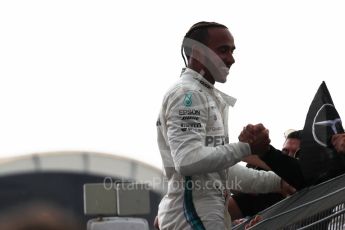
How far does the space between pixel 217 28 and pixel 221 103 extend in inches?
12.1

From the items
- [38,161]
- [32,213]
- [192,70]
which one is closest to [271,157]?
[192,70]

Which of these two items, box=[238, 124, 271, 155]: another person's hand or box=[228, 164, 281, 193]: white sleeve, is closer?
box=[238, 124, 271, 155]: another person's hand

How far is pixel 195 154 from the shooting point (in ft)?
15.2

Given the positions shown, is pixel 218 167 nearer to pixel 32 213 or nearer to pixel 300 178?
pixel 300 178

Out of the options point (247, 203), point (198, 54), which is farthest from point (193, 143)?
point (247, 203)

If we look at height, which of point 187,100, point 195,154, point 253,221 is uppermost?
point 187,100

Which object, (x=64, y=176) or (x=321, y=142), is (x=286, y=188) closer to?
(x=321, y=142)

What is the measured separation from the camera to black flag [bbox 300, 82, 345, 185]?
4.98m

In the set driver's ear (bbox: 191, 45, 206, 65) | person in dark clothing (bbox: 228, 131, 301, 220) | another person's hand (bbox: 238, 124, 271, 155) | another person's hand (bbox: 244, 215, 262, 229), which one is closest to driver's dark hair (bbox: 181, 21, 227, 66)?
driver's ear (bbox: 191, 45, 206, 65)

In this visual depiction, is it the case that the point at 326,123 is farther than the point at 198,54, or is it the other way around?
the point at 326,123

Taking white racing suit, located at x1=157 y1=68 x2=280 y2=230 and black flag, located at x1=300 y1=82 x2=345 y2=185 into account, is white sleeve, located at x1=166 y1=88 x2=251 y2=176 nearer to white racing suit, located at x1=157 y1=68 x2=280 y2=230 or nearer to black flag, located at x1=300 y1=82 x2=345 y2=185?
white racing suit, located at x1=157 y1=68 x2=280 y2=230

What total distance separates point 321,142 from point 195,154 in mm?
638

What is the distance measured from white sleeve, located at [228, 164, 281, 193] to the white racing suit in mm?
296

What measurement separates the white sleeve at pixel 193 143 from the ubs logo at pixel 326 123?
1.43ft
